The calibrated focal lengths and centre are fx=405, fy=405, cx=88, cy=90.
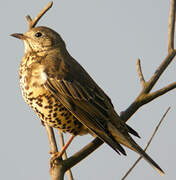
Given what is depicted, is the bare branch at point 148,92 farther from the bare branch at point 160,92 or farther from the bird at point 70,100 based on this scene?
the bird at point 70,100

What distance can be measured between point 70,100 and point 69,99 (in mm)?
19

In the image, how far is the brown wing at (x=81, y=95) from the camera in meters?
5.18

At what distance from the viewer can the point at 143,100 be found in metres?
4.75

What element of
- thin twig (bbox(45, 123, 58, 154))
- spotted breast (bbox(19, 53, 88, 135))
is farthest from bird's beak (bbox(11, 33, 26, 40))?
thin twig (bbox(45, 123, 58, 154))

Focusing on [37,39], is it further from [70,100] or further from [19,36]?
[70,100]

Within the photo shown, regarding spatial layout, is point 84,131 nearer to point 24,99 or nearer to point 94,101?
point 94,101

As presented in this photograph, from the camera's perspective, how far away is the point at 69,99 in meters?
5.36

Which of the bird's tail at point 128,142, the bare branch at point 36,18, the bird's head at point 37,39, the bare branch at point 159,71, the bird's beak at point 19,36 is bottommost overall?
the bird's tail at point 128,142

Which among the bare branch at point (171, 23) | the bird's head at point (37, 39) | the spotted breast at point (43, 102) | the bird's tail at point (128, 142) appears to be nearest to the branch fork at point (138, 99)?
the bare branch at point (171, 23)

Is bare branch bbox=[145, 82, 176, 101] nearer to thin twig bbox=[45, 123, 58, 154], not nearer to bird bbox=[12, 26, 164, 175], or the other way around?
bird bbox=[12, 26, 164, 175]

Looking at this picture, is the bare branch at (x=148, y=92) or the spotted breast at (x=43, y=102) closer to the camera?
the bare branch at (x=148, y=92)

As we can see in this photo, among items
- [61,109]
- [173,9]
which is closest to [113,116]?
[61,109]

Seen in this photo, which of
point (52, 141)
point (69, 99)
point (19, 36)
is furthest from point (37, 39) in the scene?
point (52, 141)

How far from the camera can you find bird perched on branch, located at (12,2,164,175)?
16.8 feet
